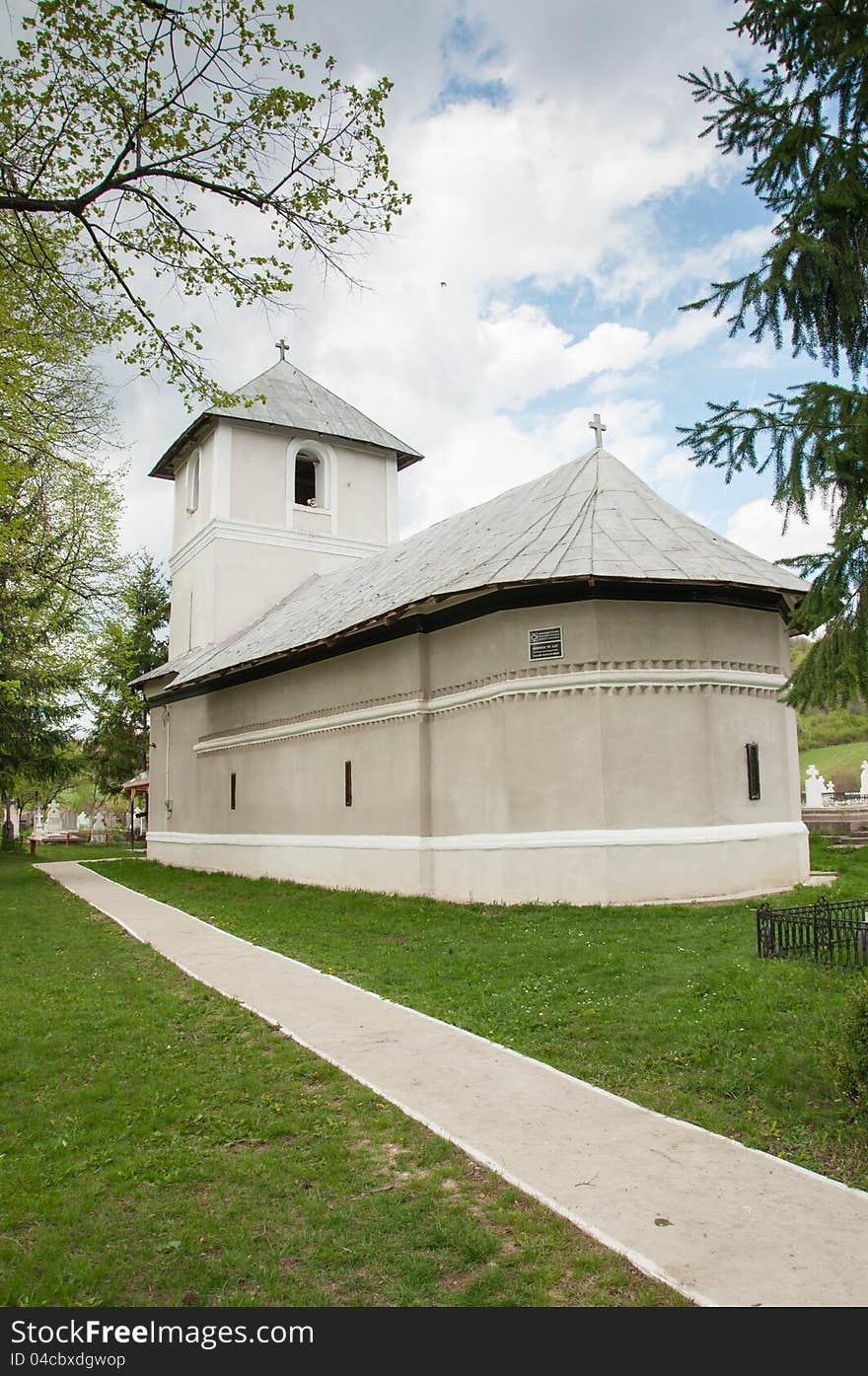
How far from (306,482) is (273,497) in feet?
6.09

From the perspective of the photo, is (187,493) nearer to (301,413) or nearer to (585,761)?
(301,413)

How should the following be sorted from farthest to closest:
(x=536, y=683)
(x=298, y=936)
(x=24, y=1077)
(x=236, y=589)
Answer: (x=236, y=589) < (x=536, y=683) < (x=298, y=936) < (x=24, y=1077)

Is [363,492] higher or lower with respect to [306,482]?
lower

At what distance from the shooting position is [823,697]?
17.6ft

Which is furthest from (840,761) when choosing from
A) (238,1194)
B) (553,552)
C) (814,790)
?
(238,1194)

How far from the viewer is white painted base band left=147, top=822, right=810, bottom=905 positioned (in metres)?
13.3

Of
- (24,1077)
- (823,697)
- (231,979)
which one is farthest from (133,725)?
(823,697)

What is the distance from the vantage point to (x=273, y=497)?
26.5m

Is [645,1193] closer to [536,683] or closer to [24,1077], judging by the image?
[24,1077]

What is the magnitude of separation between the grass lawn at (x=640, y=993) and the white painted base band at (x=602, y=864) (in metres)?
0.54

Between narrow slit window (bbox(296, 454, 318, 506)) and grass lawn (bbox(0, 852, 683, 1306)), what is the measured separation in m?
21.8

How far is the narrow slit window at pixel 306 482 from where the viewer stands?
91.2 ft

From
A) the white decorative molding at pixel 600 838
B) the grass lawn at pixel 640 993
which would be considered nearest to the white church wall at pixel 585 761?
the white decorative molding at pixel 600 838
